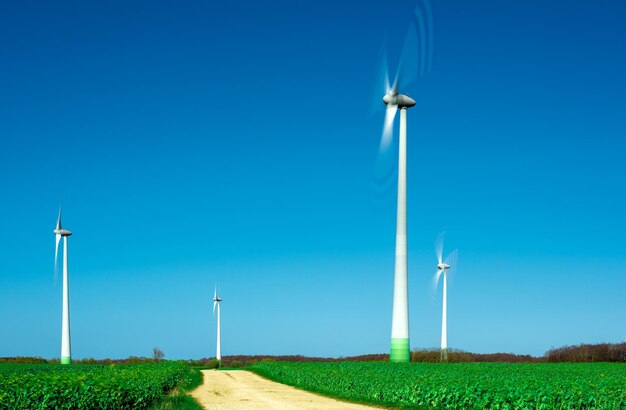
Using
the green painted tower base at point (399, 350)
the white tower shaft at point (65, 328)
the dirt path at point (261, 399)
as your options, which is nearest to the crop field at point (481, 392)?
the dirt path at point (261, 399)

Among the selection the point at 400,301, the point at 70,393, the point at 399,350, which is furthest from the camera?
the point at 399,350

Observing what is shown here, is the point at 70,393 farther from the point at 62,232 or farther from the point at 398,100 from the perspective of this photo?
the point at 62,232

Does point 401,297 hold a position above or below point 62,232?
below

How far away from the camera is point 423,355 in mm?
74938

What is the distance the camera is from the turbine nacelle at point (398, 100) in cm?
5588

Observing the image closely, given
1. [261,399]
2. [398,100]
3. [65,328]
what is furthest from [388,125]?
[65,328]

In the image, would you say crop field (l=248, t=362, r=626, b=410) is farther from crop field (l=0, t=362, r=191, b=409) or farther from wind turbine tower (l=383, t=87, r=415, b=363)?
wind turbine tower (l=383, t=87, r=415, b=363)

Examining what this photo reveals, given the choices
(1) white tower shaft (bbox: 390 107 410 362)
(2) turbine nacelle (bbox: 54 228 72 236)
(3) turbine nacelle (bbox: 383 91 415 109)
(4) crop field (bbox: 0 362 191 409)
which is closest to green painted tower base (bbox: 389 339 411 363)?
(1) white tower shaft (bbox: 390 107 410 362)

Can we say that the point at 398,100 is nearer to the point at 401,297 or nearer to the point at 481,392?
the point at 401,297

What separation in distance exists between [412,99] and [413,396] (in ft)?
108

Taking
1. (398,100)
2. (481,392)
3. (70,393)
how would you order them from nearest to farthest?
(70,393) → (481,392) → (398,100)

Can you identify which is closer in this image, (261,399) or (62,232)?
(261,399)

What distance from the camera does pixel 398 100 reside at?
56.3 metres

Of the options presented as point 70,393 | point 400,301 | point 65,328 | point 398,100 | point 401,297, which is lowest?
point 65,328
